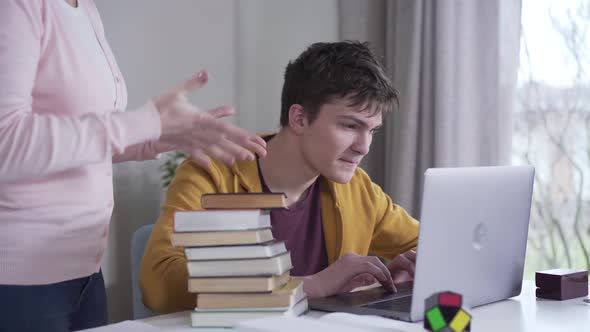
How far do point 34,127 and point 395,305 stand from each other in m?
0.68

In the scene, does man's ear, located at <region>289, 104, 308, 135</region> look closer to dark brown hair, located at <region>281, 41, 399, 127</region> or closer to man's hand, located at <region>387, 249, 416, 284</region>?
dark brown hair, located at <region>281, 41, 399, 127</region>

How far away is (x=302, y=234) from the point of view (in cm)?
174

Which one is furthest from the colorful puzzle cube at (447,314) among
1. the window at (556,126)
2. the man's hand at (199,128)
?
the window at (556,126)

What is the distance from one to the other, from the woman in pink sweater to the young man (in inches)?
13.6

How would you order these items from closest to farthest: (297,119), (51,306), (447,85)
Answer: (51,306) < (297,119) < (447,85)

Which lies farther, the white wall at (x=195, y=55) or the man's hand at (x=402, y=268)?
the white wall at (x=195, y=55)

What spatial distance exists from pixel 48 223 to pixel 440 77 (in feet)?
6.31

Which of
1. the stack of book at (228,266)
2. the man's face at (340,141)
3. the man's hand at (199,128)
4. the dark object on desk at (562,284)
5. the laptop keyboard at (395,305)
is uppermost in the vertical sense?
the man's hand at (199,128)

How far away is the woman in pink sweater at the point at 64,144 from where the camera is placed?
1047 millimetres

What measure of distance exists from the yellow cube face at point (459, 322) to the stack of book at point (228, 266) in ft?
1.34

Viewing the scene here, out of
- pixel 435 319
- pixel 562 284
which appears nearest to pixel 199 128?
pixel 435 319

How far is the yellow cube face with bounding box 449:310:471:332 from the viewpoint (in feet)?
2.55

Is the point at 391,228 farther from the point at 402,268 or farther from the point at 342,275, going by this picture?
the point at 342,275

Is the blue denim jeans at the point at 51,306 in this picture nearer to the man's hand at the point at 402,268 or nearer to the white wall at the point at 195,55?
the man's hand at the point at 402,268
